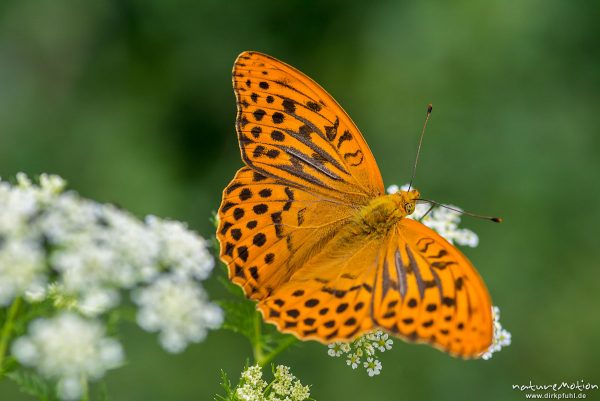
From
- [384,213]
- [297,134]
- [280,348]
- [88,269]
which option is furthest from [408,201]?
[88,269]

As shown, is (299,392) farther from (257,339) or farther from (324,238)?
(324,238)

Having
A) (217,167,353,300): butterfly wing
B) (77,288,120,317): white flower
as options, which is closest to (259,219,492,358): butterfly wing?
(217,167,353,300): butterfly wing

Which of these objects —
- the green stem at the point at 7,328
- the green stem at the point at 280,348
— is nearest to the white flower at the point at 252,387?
the green stem at the point at 280,348

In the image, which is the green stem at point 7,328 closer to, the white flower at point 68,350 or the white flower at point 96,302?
the white flower at point 68,350

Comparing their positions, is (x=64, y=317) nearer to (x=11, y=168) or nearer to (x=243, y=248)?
(x=243, y=248)

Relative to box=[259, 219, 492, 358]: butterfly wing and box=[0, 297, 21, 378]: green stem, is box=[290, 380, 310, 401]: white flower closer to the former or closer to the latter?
box=[259, 219, 492, 358]: butterfly wing
